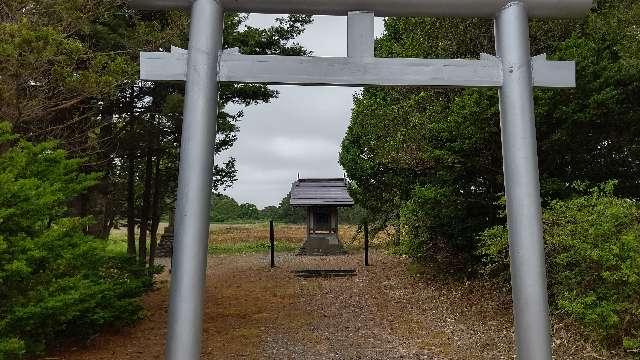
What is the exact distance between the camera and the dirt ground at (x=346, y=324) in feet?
23.5

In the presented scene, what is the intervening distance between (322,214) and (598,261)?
1460 cm

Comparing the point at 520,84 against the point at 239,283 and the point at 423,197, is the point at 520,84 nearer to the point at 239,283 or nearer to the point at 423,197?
the point at 423,197

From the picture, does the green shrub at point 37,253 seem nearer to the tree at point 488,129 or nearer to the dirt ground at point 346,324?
the dirt ground at point 346,324

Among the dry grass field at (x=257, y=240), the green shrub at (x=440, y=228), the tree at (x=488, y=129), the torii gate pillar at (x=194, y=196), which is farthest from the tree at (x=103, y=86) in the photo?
the dry grass field at (x=257, y=240)

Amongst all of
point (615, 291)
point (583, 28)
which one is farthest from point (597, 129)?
point (615, 291)

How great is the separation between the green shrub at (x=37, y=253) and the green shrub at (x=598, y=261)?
207 inches

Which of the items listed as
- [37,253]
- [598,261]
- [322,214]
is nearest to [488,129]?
[598,261]

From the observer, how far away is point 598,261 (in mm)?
6164

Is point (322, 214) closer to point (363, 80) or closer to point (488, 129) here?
point (488, 129)

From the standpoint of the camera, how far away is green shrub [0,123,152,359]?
4695 millimetres

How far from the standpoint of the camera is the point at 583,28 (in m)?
9.78

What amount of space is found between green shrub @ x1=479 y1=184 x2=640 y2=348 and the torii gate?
1.96 m

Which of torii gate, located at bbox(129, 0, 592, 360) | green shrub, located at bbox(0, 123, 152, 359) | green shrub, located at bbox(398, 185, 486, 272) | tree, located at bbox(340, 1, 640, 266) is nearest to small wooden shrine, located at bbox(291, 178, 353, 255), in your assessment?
tree, located at bbox(340, 1, 640, 266)

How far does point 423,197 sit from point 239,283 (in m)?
6.05
